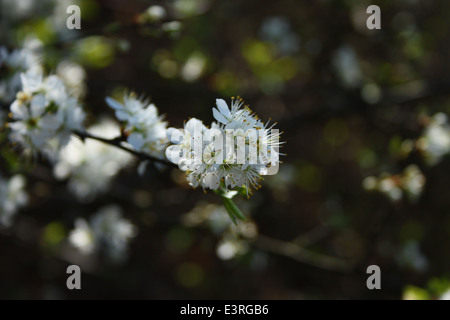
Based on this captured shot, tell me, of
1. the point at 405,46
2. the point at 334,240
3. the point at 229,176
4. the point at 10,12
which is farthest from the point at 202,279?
the point at 405,46

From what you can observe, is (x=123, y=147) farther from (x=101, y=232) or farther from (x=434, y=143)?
(x=434, y=143)

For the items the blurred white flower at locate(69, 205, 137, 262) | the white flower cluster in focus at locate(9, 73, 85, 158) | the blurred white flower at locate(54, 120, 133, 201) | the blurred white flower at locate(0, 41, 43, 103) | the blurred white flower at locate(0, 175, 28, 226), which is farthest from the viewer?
the blurred white flower at locate(69, 205, 137, 262)

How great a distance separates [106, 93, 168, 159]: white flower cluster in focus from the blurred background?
1029 mm

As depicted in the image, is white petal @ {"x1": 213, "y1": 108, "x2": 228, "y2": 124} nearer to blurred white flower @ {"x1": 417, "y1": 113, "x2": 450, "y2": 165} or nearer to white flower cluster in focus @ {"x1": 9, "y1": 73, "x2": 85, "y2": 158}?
white flower cluster in focus @ {"x1": 9, "y1": 73, "x2": 85, "y2": 158}

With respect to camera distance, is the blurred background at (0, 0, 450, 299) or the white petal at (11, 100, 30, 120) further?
the blurred background at (0, 0, 450, 299)

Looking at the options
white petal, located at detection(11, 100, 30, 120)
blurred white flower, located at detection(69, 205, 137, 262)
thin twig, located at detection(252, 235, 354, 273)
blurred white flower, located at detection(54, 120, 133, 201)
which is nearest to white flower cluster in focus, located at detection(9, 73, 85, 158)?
white petal, located at detection(11, 100, 30, 120)

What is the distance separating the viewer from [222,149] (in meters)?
1.19

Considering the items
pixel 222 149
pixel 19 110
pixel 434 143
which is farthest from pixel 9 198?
pixel 434 143

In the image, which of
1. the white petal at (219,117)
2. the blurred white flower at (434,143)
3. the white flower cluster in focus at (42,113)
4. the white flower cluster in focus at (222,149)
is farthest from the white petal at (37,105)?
the blurred white flower at (434,143)

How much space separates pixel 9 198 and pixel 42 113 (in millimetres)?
1037

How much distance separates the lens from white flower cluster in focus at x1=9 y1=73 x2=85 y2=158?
144 centimetres

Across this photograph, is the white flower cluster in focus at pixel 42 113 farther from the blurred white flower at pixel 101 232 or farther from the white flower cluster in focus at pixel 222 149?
the blurred white flower at pixel 101 232

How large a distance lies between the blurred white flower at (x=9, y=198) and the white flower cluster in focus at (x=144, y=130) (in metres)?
1.17

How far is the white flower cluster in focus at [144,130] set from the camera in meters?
1.43
